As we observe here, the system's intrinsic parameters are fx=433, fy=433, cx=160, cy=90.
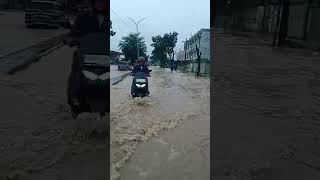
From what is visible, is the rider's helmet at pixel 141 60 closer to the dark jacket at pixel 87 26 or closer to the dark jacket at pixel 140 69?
the dark jacket at pixel 140 69

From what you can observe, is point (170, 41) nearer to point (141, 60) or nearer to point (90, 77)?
point (141, 60)

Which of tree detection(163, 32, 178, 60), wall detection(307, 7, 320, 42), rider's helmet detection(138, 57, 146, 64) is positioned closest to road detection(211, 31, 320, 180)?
wall detection(307, 7, 320, 42)

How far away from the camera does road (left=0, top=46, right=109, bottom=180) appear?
450 cm

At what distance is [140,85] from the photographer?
8555 mm

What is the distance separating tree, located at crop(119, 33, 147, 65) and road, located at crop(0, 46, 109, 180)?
2162 millimetres

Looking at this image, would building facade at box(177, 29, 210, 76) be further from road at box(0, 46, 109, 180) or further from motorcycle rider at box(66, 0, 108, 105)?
motorcycle rider at box(66, 0, 108, 105)

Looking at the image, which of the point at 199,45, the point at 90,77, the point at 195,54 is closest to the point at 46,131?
the point at 90,77

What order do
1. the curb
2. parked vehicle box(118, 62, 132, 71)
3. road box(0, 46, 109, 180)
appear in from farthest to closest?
parked vehicle box(118, 62, 132, 71)
the curb
road box(0, 46, 109, 180)

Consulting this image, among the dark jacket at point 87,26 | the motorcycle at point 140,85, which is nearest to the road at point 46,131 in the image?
the dark jacket at point 87,26

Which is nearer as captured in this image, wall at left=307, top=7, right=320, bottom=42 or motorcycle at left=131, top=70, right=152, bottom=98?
wall at left=307, top=7, right=320, bottom=42

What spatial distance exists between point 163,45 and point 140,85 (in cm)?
177

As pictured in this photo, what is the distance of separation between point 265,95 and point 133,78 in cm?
251

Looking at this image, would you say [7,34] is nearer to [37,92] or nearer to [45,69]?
[45,69]

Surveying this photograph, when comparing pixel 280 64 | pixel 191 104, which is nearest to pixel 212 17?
pixel 280 64
